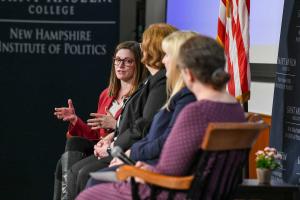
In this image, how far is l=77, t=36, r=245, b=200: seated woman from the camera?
3.32 meters

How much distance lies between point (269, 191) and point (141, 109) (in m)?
0.89

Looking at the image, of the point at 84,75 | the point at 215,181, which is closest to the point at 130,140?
the point at 215,181

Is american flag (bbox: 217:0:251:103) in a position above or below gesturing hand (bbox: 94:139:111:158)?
above

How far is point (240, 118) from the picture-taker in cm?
349

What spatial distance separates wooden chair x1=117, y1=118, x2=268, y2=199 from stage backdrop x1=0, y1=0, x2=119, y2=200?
3.19 metres

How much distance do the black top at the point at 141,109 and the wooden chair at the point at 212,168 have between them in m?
0.96

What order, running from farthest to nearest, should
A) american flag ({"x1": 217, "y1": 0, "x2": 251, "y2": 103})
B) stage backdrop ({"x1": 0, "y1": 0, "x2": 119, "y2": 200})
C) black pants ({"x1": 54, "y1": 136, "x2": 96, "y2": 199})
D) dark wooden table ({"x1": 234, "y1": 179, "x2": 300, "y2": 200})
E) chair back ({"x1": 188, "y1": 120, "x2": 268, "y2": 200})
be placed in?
1. stage backdrop ({"x1": 0, "y1": 0, "x2": 119, "y2": 200})
2. black pants ({"x1": 54, "y1": 136, "x2": 96, "y2": 199})
3. american flag ({"x1": 217, "y1": 0, "x2": 251, "y2": 103})
4. dark wooden table ({"x1": 234, "y1": 179, "x2": 300, "y2": 200})
5. chair back ({"x1": 188, "y1": 120, "x2": 268, "y2": 200})

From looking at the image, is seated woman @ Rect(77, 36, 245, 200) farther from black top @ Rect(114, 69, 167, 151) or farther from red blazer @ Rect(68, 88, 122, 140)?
red blazer @ Rect(68, 88, 122, 140)

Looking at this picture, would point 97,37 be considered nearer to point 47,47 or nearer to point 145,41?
point 47,47

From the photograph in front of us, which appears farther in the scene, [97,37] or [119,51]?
[97,37]

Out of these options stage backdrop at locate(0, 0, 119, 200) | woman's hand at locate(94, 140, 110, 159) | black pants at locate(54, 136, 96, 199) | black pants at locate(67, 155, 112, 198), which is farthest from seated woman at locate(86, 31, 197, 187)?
stage backdrop at locate(0, 0, 119, 200)

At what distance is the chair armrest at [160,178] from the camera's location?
3342mm

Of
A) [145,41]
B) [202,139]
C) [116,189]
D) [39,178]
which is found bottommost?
[39,178]

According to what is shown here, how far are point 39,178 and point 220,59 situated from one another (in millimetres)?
3570
